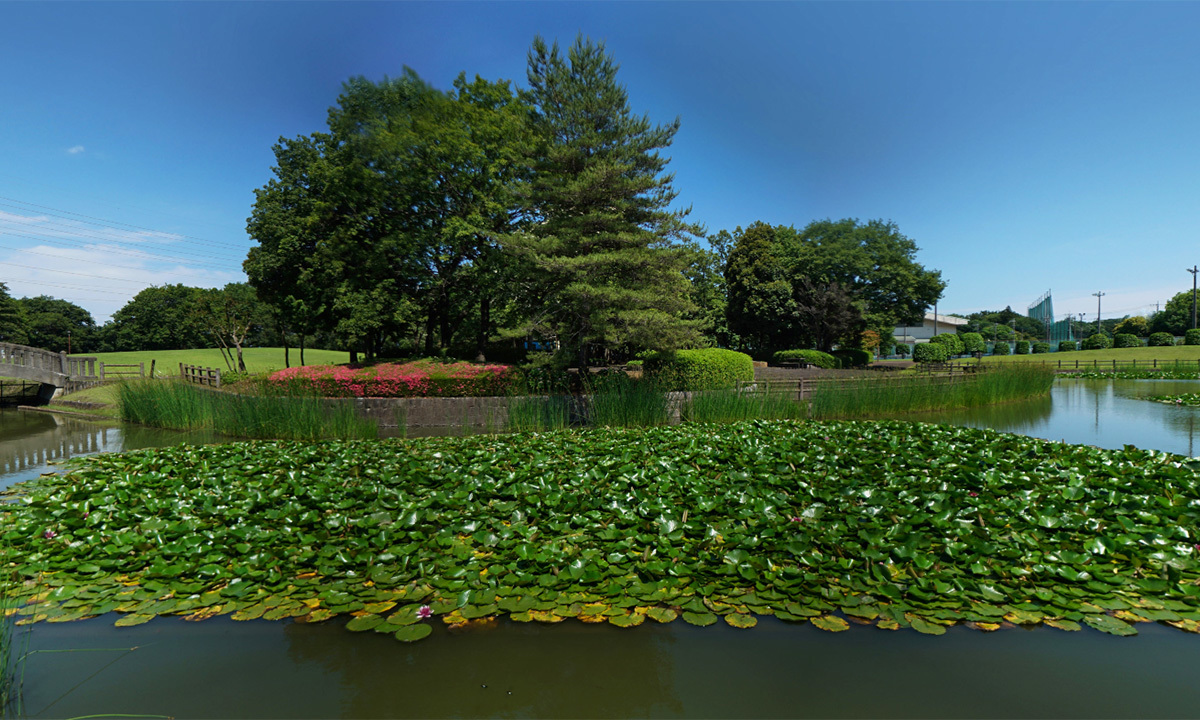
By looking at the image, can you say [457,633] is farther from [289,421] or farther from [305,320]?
[305,320]

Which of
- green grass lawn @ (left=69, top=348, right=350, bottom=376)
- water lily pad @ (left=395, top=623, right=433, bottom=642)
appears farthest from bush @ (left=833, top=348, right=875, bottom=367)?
water lily pad @ (left=395, top=623, right=433, bottom=642)

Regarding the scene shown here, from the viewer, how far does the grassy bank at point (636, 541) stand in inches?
125

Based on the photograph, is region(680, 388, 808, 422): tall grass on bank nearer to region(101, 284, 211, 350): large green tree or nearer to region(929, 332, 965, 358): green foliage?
region(929, 332, 965, 358): green foliage

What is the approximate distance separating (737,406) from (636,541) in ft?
22.5

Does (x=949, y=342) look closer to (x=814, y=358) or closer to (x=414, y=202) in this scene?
(x=814, y=358)

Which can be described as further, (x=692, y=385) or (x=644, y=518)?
(x=692, y=385)

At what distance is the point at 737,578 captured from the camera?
3.48 meters

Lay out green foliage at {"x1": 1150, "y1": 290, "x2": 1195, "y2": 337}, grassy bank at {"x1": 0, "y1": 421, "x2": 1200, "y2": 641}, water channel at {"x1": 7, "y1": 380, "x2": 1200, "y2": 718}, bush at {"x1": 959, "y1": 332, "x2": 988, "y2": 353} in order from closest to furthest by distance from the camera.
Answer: water channel at {"x1": 7, "y1": 380, "x2": 1200, "y2": 718} < grassy bank at {"x1": 0, "y1": 421, "x2": 1200, "y2": 641} < bush at {"x1": 959, "y1": 332, "x2": 988, "y2": 353} < green foliage at {"x1": 1150, "y1": 290, "x2": 1195, "y2": 337}

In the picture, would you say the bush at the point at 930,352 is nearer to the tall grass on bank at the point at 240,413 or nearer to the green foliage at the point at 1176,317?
the green foliage at the point at 1176,317

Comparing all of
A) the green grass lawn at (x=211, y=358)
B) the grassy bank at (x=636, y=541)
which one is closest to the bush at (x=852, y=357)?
the grassy bank at (x=636, y=541)

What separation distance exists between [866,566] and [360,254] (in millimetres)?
17355

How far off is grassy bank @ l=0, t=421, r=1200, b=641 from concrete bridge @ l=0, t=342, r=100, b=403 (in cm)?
1876

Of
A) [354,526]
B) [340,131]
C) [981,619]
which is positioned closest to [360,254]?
[340,131]

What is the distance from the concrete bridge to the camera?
60.1 ft
